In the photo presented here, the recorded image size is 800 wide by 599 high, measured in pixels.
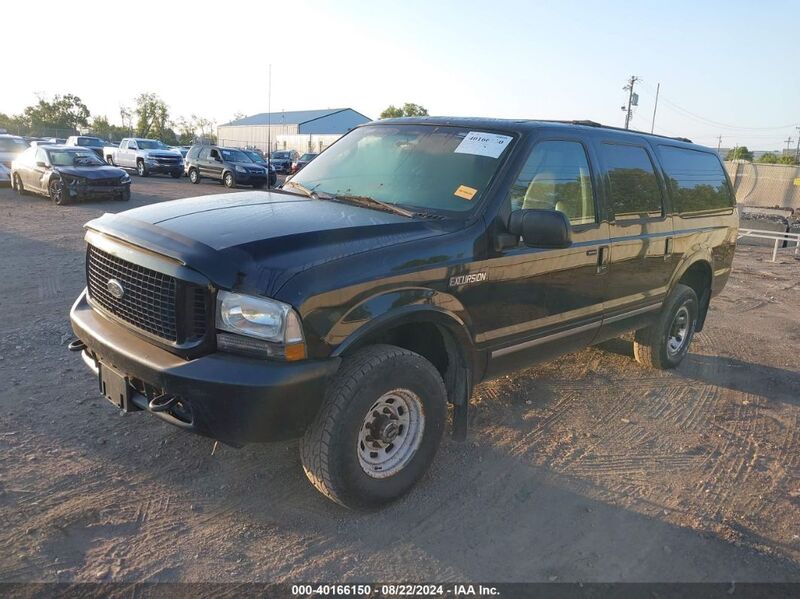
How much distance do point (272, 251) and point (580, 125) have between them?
8.83 ft

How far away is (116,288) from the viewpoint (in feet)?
10.2

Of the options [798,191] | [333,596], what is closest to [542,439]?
[333,596]

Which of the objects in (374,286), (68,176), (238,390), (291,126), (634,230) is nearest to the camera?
(238,390)

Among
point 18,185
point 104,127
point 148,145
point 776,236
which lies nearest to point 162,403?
point 776,236

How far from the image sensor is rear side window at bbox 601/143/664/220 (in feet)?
14.4

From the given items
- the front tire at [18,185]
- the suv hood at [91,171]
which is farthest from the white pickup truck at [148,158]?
the suv hood at [91,171]

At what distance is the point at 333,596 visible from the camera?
8.61 feet

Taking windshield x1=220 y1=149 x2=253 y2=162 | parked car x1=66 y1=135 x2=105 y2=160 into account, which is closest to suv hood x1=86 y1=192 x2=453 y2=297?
windshield x1=220 y1=149 x2=253 y2=162

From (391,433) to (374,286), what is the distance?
823 millimetres

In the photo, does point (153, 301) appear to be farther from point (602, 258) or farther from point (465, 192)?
point (602, 258)

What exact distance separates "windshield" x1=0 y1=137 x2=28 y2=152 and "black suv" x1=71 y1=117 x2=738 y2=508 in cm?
2042

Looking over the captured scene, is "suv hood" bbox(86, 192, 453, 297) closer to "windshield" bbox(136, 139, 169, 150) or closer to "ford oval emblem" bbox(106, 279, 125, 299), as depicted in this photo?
"ford oval emblem" bbox(106, 279, 125, 299)

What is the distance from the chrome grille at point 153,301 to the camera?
2.75 meters

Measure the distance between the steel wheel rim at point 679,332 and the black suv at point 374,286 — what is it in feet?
3.34
